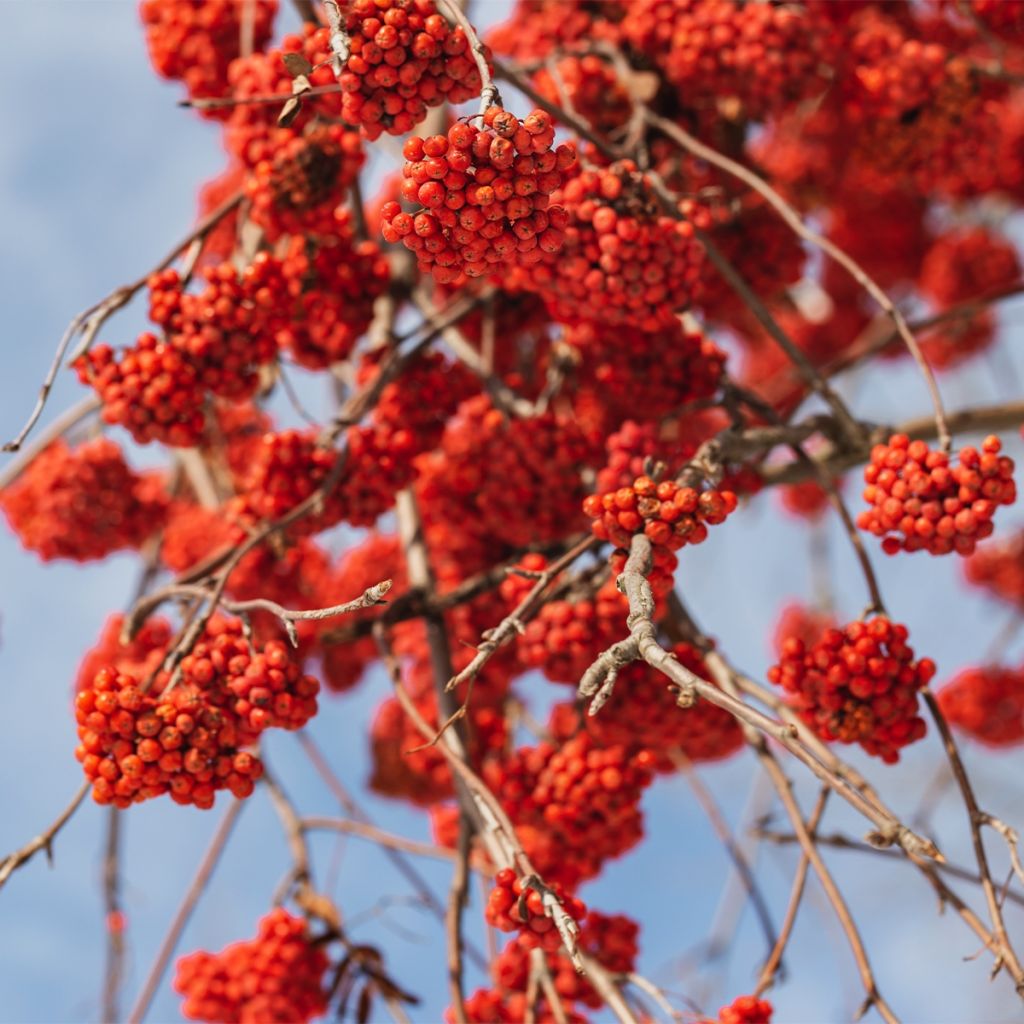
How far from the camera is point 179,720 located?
2316 millimetres

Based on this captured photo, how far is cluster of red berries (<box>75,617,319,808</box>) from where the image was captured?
7.60ft

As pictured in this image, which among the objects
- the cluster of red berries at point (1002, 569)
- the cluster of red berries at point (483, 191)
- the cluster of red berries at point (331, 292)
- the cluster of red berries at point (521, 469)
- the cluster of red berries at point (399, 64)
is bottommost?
the cluster of red berries at point (483, 191)

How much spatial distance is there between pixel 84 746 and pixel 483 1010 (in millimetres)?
1154

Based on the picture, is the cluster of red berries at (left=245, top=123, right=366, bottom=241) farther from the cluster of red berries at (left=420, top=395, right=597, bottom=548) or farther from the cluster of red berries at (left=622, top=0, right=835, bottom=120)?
the cluster of red berries at (left=622, top=0, right=835, bottom=120)

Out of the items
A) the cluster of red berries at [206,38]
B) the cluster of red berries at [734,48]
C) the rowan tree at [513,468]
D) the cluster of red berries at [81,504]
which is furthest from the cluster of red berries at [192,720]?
the cluster of red berries at [734,48]

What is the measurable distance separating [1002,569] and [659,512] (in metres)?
3.30

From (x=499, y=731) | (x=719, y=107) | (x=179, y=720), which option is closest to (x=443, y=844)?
(x=499, y=731)

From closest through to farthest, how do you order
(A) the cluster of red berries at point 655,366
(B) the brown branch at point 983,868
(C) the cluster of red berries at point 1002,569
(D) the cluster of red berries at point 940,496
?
(B) the brown branch at point 983,868 → (D) the cluster of red berries at point 940,496 → (A) the cluster of red berries at point 655,366 → (C) the cluster of red berries at point 1002,569

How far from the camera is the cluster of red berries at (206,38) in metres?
3.40

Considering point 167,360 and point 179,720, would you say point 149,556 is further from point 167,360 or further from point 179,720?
point 179,720

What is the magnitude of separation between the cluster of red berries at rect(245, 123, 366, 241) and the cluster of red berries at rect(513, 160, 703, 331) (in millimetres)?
560

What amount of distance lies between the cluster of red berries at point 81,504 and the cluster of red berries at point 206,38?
1.05 metres

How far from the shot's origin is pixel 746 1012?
2402 mm

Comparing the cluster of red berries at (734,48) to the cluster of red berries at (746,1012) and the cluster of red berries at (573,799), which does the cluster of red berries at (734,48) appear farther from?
the cluster of red berries at (746,1012)
